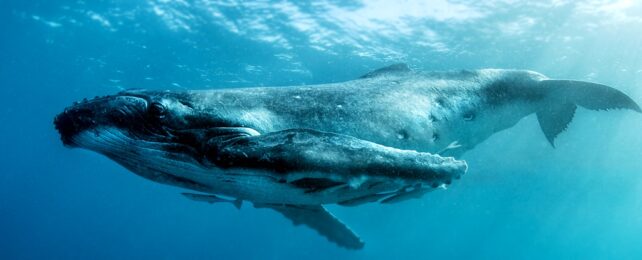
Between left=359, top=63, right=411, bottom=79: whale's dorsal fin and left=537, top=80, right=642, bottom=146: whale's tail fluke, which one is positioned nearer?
left=359, top=63, right=411, bottom=79: whale's dorsal fin

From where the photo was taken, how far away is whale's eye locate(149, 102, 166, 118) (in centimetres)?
301

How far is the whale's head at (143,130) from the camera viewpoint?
2.82 metres

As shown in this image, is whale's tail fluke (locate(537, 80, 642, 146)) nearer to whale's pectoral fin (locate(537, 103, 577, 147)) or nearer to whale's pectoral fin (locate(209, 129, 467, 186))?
whale's pectoral fin (locate(537, 103, 577, 147))

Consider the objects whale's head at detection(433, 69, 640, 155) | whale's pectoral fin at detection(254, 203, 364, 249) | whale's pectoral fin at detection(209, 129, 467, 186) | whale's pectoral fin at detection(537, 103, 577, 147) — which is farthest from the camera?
whale's pectoral fin at detection(537, 103, 577, 147)

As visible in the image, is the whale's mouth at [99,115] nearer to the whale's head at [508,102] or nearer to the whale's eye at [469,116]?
the whale's head at [508,102]

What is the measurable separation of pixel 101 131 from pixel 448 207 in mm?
78860

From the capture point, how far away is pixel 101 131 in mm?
2836

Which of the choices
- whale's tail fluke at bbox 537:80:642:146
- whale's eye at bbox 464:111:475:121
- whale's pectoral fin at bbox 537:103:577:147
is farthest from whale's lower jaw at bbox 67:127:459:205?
whale's pectoral fin at bbox 537:103:577:147

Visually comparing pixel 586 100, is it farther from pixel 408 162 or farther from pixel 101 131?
pixel 101 131

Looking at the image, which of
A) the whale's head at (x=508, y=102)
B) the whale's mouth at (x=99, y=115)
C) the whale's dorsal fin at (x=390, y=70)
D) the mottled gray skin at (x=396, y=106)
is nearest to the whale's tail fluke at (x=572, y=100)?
the whale's head at (x=508, y=102)

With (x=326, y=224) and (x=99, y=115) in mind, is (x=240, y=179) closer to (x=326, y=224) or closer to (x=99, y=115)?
(x=99, y=115)

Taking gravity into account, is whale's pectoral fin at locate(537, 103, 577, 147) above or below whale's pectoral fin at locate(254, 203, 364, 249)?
above

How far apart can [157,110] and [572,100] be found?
5.81 meters

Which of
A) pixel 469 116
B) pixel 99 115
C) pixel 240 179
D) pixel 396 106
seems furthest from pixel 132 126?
pixel 469 116
